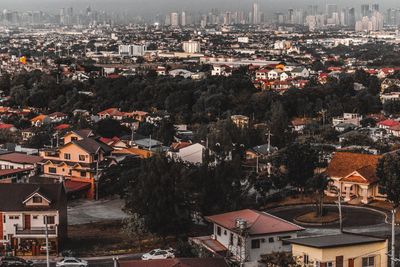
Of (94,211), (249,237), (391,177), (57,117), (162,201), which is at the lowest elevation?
(94,211)

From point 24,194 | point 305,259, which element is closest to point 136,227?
point 24,194

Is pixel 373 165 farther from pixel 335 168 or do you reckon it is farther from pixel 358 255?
pixel 358 255

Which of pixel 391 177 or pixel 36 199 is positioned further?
pixel 391 177

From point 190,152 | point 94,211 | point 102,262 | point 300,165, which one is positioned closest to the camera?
point 102,262

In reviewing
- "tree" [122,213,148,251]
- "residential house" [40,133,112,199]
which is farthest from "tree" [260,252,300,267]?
"residential house" [40,133,112,199]

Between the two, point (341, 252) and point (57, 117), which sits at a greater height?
point (341, 252)

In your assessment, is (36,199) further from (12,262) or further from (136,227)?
(136,227)

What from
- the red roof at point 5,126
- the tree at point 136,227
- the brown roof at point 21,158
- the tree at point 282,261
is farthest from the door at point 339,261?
the red roof at point 5,126

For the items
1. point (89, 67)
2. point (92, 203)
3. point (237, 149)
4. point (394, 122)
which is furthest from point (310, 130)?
point (89, 67)
